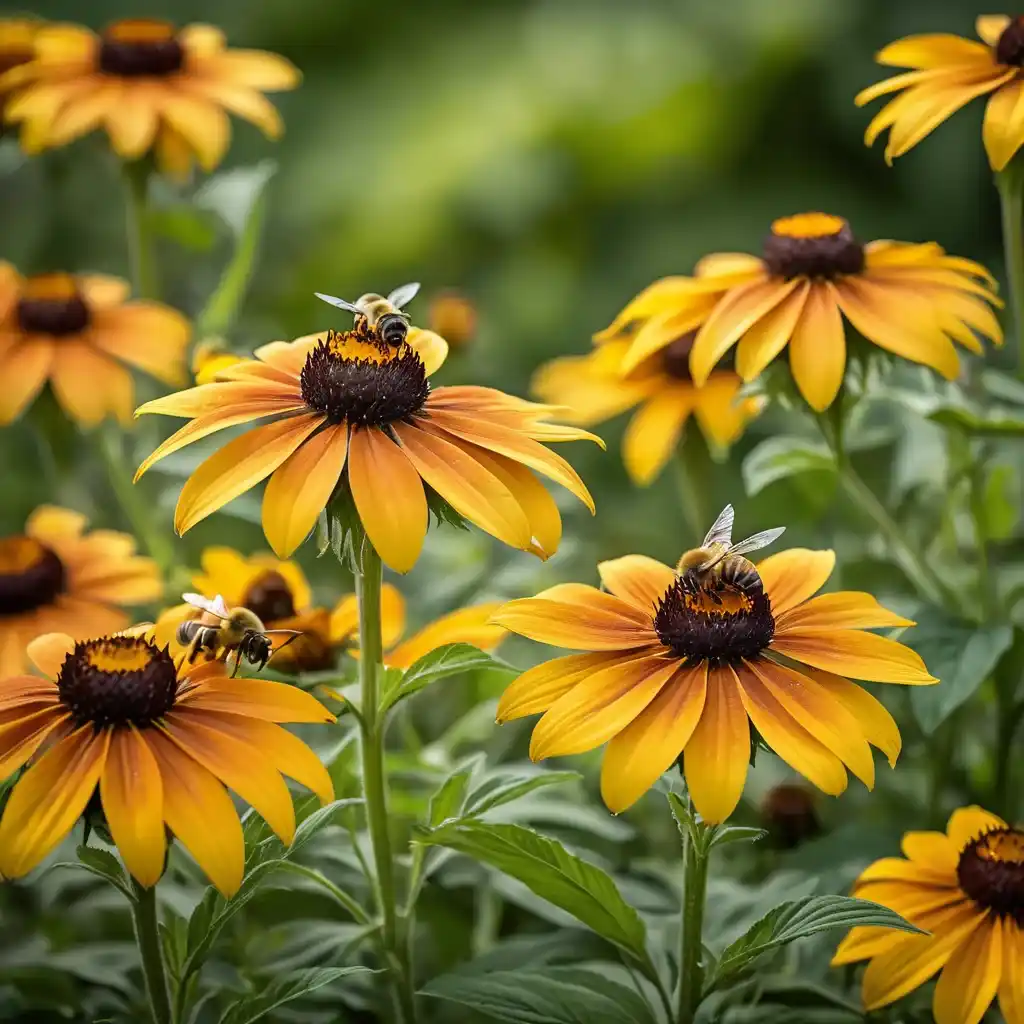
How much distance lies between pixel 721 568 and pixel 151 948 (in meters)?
0.30

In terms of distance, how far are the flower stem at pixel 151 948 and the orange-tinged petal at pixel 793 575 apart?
1.01 feet

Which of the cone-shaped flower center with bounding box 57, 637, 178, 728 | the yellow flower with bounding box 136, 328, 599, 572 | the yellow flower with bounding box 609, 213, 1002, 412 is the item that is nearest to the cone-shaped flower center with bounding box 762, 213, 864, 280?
the yellow flower with bounding box 609, 213, 1002, 412

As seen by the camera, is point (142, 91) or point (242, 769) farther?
point (142, 91)

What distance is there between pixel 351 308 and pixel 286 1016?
37 centimetres

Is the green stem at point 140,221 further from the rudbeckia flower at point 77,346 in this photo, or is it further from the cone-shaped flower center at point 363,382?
the cone-shaped flower center at point 363,382

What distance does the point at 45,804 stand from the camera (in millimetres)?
545

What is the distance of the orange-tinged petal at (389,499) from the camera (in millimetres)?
574

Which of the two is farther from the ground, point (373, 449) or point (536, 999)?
point (373, 449)

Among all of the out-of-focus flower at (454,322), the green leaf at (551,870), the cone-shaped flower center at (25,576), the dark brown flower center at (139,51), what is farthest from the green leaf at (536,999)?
the dark brown flower center at (139,51)

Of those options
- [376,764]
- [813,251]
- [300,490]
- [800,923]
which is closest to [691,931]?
[800,923]

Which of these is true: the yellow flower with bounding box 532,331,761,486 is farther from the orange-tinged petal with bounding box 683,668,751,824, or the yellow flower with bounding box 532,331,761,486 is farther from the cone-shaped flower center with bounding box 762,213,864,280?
the orange-tinged petal with bounding box 683,668,751,824

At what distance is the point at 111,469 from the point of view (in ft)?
3.29

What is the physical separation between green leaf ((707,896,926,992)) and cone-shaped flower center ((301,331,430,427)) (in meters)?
0.28

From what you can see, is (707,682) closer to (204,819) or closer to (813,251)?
(204,819)
